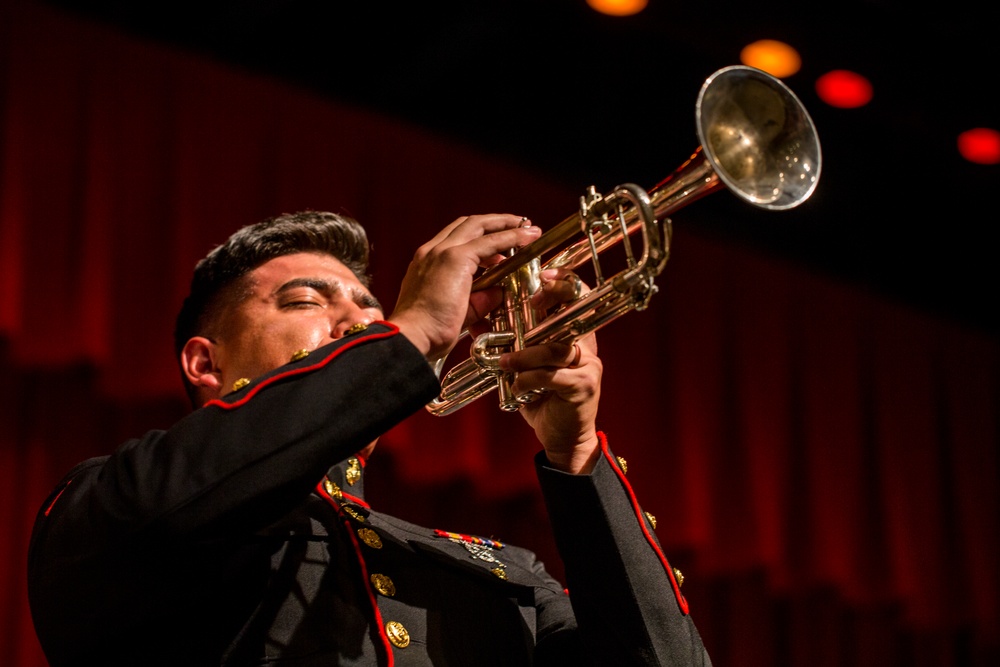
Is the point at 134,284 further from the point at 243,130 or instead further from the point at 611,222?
the point at 611,222

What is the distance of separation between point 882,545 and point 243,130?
8.94 feet

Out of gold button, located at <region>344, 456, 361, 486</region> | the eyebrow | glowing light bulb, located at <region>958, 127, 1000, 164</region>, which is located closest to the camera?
gold button, located at <region>344, 456, 361, 486</region>

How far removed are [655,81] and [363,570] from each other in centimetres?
278

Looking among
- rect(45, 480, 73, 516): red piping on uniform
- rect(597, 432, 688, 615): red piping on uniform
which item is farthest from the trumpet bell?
rect(45, 480, 73, 516): red piping on uniform

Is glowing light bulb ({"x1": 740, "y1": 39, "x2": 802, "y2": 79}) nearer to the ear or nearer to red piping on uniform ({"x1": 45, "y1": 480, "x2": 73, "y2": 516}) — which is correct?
the ear

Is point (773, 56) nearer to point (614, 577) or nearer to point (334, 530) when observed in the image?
point (614, 577)

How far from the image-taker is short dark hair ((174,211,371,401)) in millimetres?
2180

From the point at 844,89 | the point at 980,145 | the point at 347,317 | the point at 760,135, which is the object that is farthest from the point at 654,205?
the point at 980,145

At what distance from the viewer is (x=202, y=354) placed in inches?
83.1

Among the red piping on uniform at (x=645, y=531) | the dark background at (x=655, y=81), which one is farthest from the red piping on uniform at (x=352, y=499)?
the dark background at (x=655, y=81)

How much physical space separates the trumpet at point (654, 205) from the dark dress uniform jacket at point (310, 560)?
0.76 feet

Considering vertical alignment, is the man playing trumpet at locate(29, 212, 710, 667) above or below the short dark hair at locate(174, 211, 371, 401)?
below

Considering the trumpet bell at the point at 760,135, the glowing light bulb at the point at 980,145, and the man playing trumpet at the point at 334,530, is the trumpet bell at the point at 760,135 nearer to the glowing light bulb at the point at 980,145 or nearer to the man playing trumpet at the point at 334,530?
the man playing trumpet at the point at 334,530

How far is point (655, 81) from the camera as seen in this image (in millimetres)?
4031
